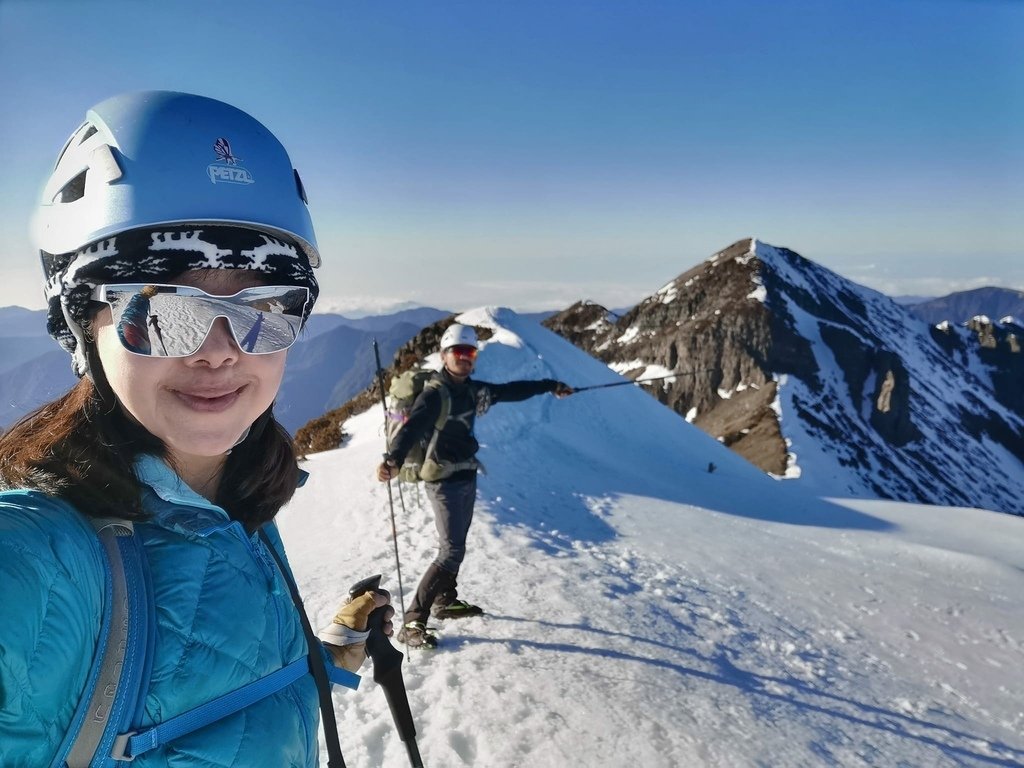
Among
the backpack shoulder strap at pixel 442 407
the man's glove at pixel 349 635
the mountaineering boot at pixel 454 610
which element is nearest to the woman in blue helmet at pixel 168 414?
the man's glove at pixel 349 635

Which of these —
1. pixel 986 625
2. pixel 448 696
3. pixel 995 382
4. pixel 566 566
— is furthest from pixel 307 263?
pixel 995 382

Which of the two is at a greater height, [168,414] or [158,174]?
[158,174]

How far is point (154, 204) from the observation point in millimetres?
1589

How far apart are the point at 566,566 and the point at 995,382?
429 ft

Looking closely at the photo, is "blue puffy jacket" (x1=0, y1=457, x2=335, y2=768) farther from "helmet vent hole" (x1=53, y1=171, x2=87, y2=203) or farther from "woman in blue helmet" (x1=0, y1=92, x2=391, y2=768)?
"helmet vent hole" (x1=53, y1=171, x2=87, y2=203)

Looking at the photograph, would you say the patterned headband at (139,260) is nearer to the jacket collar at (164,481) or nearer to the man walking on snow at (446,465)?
the jacket collar at (164,481)

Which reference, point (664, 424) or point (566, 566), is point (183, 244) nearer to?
point (566, 566)

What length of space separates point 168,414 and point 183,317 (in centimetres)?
27

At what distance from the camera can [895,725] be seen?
520 cm

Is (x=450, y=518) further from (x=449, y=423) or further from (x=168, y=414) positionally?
(x=168, y=414)

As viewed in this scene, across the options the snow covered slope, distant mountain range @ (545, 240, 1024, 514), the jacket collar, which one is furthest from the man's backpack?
distant mountain range @ (545, 240, 1024, 514)

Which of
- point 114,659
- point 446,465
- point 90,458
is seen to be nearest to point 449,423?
point 446,465

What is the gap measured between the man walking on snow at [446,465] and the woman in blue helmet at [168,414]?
389 centimetres

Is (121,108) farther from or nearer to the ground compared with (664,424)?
farther from the ground
